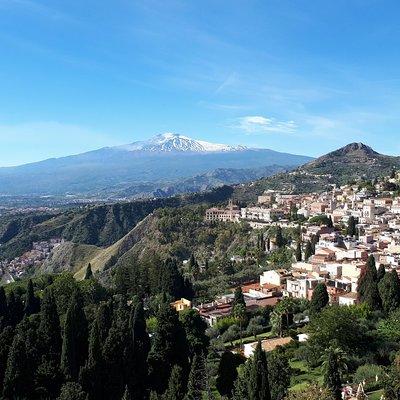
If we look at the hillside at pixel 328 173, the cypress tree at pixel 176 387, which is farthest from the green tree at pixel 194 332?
the hillside at pixel 328 173

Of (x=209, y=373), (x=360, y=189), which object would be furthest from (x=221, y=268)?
(x=360, y=189)

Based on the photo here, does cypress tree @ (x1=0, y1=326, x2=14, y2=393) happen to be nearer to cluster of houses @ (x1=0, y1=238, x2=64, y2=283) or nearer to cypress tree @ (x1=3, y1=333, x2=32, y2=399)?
cypress tree @ (x1=3, y1=333, x2=32, y2=399)

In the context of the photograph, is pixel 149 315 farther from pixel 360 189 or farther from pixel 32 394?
pixel 360 189

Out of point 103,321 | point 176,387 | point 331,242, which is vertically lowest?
point 176,387

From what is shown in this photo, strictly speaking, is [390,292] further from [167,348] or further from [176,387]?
[176,387]

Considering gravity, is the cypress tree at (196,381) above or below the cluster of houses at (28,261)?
above

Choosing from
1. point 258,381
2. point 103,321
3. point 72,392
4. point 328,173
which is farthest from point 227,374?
point 328,173

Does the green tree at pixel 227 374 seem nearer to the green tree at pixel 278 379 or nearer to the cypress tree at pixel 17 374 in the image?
the green tree at pixel 278 379
